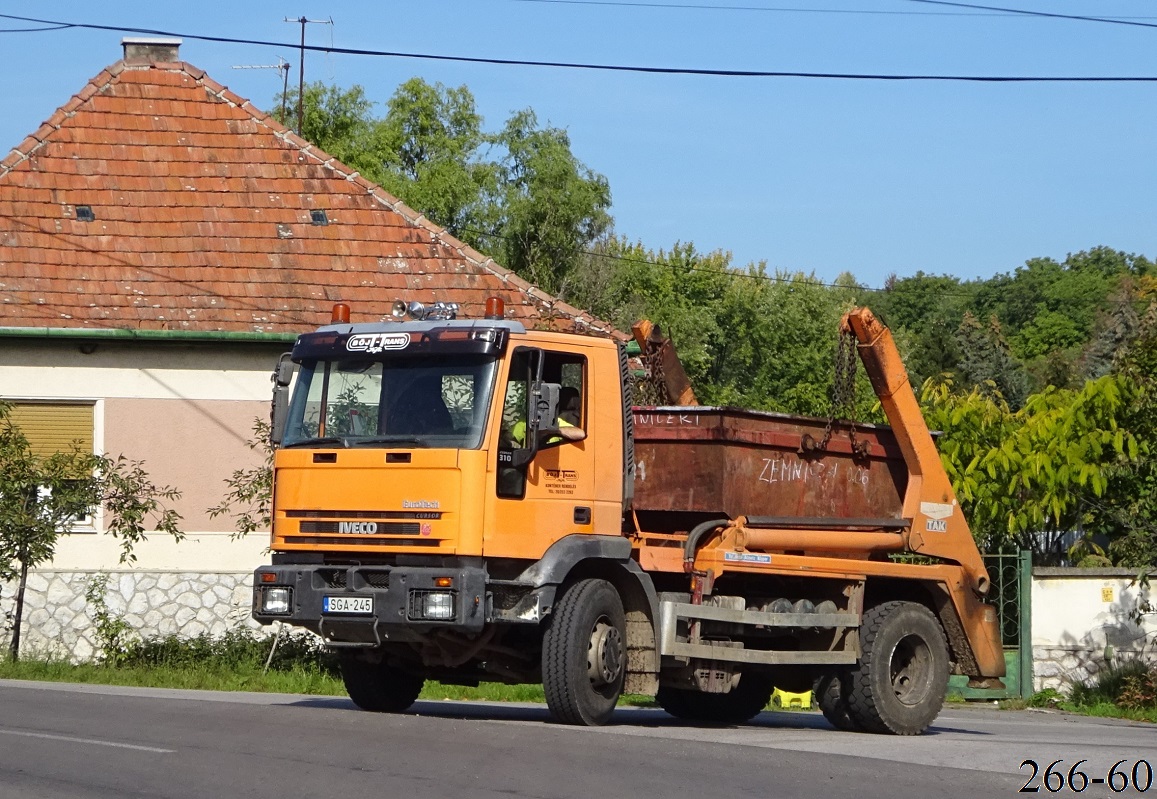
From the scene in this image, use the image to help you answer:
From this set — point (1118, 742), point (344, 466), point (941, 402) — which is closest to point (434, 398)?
point (344, 466)

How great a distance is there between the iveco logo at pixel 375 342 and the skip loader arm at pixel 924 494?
421 cm

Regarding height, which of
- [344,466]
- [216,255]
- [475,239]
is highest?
[475,239]

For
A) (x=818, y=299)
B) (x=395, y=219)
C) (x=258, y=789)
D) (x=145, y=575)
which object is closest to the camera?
(x=258, y=789)

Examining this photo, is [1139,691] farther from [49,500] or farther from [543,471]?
[49,500]

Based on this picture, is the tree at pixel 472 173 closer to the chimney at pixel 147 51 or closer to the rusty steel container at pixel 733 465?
the chimney at pixel 147 51

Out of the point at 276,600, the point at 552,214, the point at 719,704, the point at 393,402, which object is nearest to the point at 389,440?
the point at 393,402

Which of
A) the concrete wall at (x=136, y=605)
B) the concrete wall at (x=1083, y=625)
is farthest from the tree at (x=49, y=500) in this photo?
the concrete wall at (x=1083, y=625)

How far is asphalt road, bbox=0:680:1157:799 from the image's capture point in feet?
27.2

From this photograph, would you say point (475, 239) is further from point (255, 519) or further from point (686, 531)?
point (686, 531)

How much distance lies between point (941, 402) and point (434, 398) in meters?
13.8

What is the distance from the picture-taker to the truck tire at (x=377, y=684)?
1269 cm

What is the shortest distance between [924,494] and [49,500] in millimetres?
9722

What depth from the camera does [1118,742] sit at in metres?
13.4

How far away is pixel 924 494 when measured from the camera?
14242 millimetres
